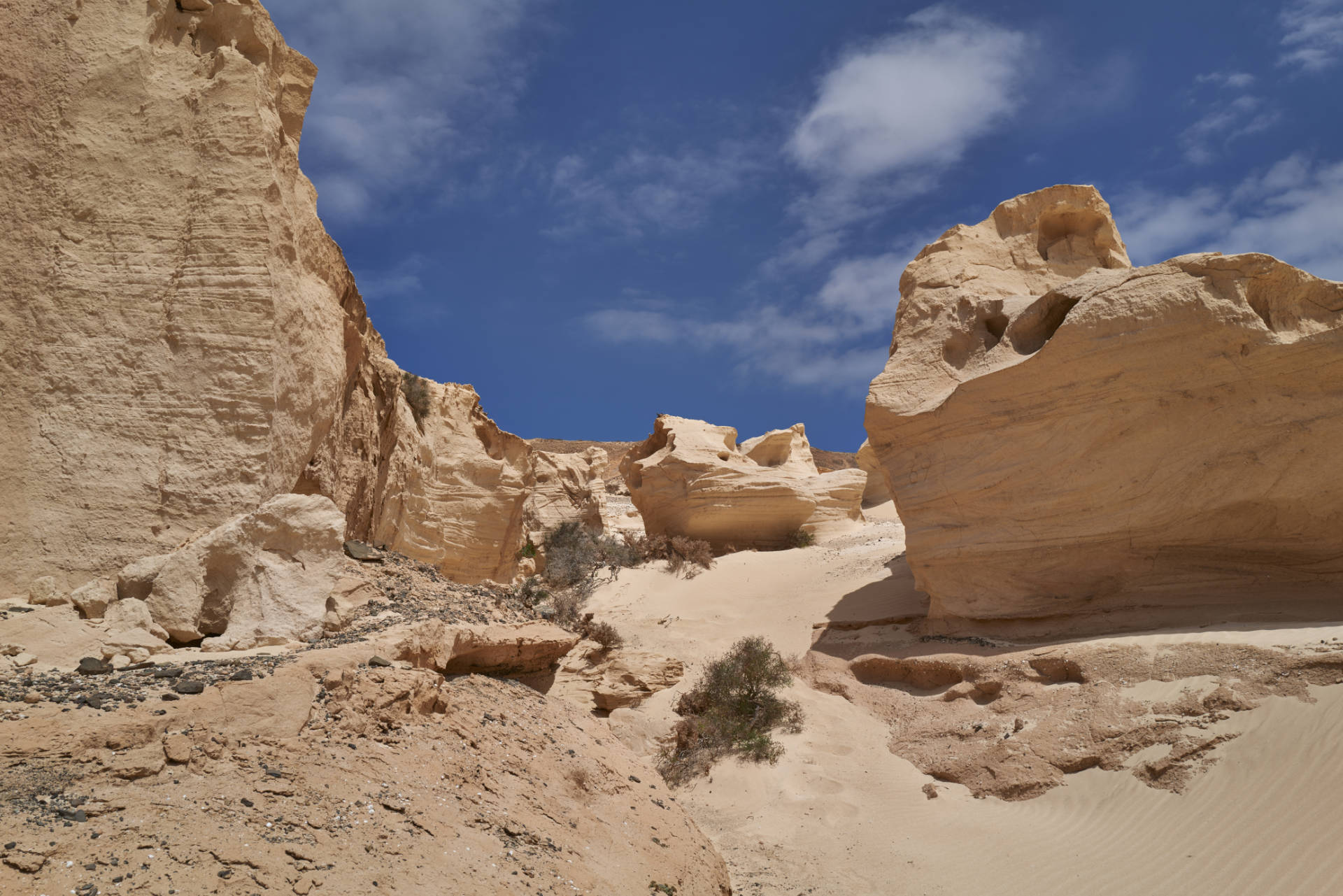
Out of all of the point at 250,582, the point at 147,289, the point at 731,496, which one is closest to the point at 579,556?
the point at 731,496

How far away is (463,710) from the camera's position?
17.0 ft

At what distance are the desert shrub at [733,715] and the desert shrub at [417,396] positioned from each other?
595 centimetres

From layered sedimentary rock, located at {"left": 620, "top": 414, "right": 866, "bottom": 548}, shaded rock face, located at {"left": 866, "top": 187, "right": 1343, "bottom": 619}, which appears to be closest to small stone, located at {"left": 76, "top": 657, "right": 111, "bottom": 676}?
shaded rock face, located at {"left": 866, "top": 187, "right": 1343, "bottom": 619}

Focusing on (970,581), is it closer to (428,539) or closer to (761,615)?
(761,615)

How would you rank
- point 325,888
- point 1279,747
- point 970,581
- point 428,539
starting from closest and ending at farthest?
point 325,888 < point 1279,747 < point 970,581 < point 428,539

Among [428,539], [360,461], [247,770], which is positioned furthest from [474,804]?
[428,539]

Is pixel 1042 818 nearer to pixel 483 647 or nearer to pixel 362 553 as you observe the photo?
pixel 483 647

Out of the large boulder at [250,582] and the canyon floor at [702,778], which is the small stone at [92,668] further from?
the large boulder at [250,582]

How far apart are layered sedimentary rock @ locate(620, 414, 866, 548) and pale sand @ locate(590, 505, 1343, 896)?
354 inches

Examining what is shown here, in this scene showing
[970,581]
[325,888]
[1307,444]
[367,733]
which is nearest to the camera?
[325,888]

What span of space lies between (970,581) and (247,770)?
8.78 m

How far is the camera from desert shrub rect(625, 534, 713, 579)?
17.0 meters

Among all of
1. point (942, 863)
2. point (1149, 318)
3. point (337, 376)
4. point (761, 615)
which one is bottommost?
point (942, 863)

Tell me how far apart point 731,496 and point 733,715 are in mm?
9786
